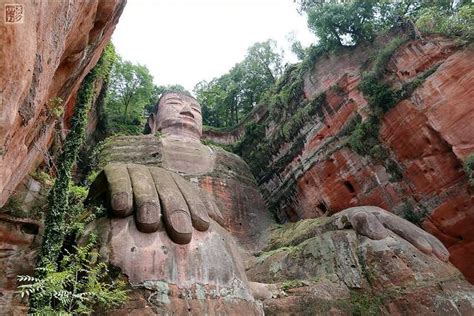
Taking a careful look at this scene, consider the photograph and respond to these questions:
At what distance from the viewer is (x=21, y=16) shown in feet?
10.6

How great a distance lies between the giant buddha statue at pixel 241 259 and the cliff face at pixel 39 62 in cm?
187

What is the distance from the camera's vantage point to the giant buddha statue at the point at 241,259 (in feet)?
20.8

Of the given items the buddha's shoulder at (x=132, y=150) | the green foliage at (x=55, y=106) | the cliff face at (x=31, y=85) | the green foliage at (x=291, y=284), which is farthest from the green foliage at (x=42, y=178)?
the green foliage at (x=291, y=284)

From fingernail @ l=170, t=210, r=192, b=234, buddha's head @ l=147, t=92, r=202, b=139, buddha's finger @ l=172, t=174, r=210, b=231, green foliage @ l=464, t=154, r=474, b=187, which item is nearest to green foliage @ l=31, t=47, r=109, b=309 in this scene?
fingernail @ l=170, t=210, r=192, b=234

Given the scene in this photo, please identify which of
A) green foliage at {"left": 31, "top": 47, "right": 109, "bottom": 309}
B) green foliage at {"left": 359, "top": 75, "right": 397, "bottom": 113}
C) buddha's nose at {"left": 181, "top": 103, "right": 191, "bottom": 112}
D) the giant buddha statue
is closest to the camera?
the giant buddha statue

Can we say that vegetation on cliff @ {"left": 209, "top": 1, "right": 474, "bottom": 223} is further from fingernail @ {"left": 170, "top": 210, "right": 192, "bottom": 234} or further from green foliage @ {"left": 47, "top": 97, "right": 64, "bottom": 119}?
green foliage @ {"left": 47, "top": 97, "right": 64, "bottom": 119}

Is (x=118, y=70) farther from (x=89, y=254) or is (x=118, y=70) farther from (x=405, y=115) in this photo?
(x=89, y=254)

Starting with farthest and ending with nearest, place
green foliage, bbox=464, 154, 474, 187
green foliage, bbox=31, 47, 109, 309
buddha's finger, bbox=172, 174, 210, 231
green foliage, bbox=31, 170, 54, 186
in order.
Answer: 1. green foliage, bbox=464, 154, 474, 187
2. green foliage, bbox=31, 170, 54, 186
3. buddha's finger, bbox=172, 174, 210, 231
4. green foliage, bbox=31, 47, 109, 309

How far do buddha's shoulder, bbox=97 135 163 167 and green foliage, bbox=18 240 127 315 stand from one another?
8131mm

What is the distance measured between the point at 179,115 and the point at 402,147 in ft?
31.3

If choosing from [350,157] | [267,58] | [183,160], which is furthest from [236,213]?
[267,58]

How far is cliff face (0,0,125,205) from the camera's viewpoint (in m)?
3.29

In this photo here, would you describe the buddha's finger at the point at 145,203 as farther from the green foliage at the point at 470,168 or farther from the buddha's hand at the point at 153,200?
the green foliage at the point at 470,168

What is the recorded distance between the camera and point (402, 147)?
1196 centimetres
